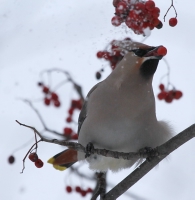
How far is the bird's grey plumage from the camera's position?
2.38m

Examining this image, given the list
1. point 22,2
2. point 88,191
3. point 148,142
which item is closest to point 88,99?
point 148,142

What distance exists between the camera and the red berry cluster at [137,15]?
190 cm

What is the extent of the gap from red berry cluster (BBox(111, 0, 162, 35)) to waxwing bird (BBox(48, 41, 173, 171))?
35 cm

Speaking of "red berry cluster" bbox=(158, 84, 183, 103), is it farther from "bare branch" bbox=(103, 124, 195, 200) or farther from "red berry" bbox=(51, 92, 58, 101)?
"red berry" bbox=(51, 92, 58, 101)

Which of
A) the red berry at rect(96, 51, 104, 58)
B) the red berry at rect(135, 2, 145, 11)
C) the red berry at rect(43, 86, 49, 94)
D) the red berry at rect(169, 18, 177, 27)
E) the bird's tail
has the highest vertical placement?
the red berry at rect(135, 2, 145, 11)

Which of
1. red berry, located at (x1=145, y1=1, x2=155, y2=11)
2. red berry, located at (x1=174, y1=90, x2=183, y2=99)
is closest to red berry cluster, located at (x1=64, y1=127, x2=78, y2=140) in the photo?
red berry, located at (x1=174, y1=90, x2=183, y2=99)

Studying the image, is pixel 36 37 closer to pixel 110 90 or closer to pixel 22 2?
pixel 22 2

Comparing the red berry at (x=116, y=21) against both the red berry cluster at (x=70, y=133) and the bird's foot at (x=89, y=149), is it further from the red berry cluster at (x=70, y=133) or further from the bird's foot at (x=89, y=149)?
the red berry cluster at (x=70, y=133)

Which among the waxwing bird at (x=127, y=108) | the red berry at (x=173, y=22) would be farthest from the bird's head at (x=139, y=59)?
the red berry at (x=173, y=22)

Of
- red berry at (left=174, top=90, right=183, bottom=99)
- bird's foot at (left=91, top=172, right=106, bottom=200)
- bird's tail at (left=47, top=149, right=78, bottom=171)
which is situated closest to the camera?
bird's foot at (left=91, top=172, right=106, bottom=200)

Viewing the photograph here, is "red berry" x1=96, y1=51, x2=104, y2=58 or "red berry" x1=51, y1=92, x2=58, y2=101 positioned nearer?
"red berry" x1=96, y1=51, x2=104, y2=58

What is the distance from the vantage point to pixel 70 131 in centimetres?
317

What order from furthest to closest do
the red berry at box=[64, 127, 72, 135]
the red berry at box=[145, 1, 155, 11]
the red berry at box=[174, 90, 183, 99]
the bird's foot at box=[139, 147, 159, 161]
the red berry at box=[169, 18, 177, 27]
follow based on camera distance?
the red berry at box=[64, 127, 72, 135]
the red berry at box=[174, 90, 183, 99]
the bird's foot at box=[139, 147, 159, 161]
the red berry at box=[169, 18, 177, 27]
the red berry at box=[145, 1, 155, 11]

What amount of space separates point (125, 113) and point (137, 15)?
620mm
